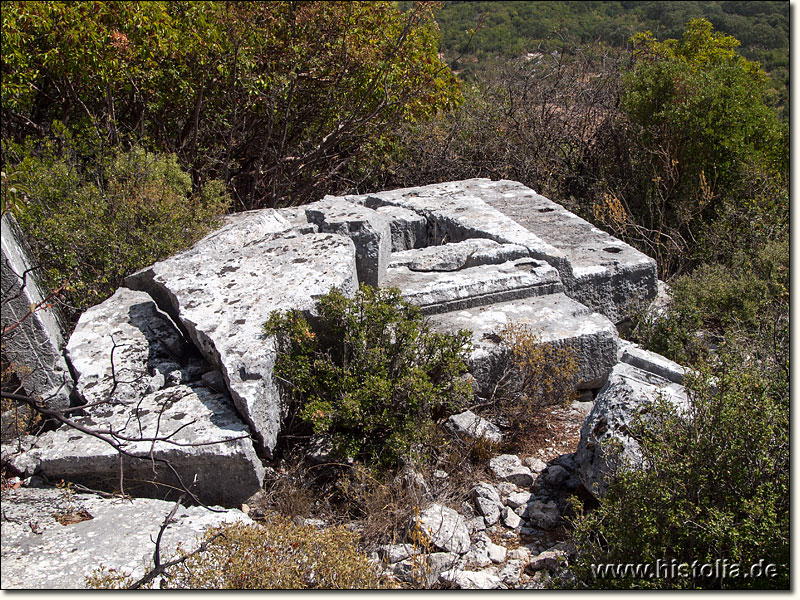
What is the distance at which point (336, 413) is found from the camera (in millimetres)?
3578

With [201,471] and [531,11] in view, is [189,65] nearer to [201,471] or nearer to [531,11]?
[201,471]

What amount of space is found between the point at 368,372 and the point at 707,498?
1715 millimetres

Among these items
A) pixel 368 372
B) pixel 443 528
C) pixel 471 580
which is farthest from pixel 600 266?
pixel 471 580

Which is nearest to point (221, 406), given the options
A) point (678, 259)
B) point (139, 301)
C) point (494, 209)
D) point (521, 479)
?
point (139, 301)

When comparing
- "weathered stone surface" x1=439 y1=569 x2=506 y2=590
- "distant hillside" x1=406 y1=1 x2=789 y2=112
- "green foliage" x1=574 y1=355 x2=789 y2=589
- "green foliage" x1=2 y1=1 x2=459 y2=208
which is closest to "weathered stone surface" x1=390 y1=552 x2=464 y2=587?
"weathered stone surface" x1=439 y1=569 x2=506 y2=590

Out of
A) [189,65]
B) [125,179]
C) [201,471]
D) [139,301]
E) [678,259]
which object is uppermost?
[189,65]

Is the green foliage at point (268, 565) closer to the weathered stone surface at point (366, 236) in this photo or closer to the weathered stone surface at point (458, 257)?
the weathered stone surface at point (366, 236)

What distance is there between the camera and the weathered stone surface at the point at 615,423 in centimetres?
323

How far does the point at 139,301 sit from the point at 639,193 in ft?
17.5

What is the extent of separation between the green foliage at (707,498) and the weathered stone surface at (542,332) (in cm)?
130

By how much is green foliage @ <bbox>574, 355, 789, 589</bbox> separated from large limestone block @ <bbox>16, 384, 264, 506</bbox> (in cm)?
159

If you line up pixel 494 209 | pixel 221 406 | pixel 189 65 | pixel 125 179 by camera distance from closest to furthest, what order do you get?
pixel 221 406 → pixel 125 179 → pixel 494 209 → pixel 189 65

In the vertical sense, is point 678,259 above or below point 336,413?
below

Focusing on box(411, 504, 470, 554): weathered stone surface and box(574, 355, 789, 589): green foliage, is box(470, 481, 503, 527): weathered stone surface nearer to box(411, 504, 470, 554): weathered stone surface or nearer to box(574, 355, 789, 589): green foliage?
box(411, 504, 470, 554): weathered stone surface
